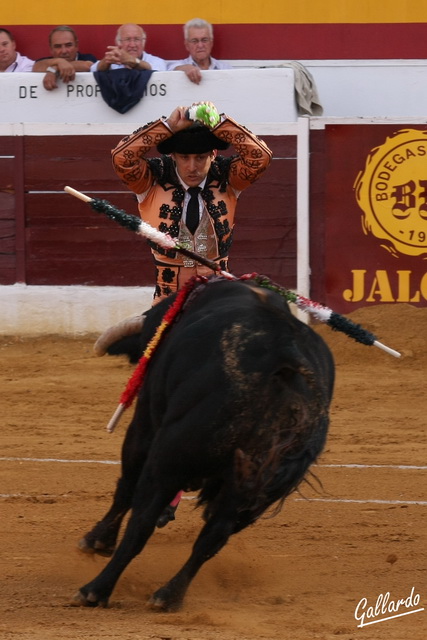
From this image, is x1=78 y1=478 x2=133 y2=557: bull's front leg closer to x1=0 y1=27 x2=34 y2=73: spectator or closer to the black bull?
the black bull

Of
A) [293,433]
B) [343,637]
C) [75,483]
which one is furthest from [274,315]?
[75,483]

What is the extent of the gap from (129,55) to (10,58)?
38.9 inches

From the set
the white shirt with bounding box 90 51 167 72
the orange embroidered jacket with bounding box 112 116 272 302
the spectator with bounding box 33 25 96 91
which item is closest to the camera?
the orange embroidered jacket with bounding box 112 116 272 302

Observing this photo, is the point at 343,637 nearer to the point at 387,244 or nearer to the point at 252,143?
the point at 252,143

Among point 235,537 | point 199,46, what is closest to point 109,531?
point 235,537

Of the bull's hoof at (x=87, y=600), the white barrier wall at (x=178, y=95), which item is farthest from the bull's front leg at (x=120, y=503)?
the white barrier wall at (x=178, y=95)

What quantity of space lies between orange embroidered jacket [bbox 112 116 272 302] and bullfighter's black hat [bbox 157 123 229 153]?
73mm

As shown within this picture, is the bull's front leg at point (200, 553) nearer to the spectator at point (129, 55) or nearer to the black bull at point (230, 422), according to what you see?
the black bull at point (230, 422)

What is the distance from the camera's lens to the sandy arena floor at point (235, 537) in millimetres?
2863

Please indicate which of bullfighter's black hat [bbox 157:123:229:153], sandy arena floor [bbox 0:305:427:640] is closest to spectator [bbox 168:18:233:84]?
sandy arena floor [bbox 0:305:427:640]

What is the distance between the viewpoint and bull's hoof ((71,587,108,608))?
2.98 m

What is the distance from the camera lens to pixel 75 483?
462cm

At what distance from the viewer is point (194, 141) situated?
150 inches
